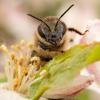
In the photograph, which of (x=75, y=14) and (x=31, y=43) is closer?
(x=31, y=43)

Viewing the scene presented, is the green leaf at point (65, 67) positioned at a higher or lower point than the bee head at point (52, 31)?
lower

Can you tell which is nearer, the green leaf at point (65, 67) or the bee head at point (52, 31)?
the green leaf at point (65, 67)

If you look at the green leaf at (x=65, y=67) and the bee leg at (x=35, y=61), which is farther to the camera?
the bee leg at (x=35, y=61)

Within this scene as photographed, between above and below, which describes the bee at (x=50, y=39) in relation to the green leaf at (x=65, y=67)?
above

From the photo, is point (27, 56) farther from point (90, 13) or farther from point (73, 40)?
point (90, 13)

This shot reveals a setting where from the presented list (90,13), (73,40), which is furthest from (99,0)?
(73,40)

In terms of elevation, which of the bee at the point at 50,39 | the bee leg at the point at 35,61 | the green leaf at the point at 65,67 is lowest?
the green leaf at the point at 65,67
